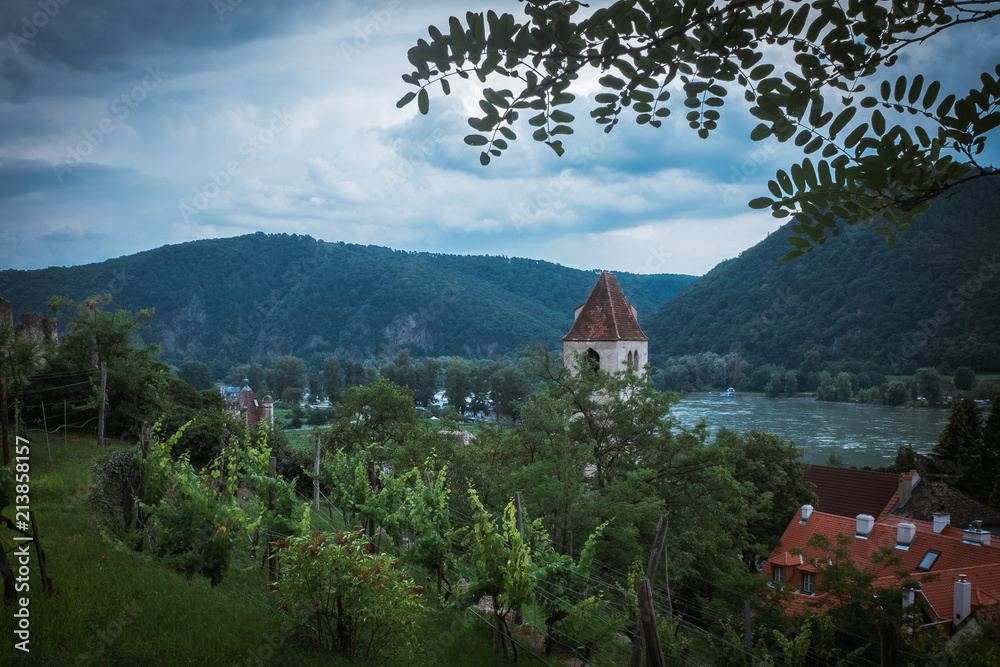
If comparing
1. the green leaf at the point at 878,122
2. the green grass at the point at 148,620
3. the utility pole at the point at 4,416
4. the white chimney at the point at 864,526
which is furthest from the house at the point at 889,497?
the green leaf at the point at 878,122

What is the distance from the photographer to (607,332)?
25.9m

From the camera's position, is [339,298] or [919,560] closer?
[919,560]

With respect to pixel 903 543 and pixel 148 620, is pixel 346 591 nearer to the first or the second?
pixel 148 620

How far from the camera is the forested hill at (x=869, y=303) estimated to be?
53594mm

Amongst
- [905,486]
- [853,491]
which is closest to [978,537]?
[905,486]

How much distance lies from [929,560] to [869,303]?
152 feet

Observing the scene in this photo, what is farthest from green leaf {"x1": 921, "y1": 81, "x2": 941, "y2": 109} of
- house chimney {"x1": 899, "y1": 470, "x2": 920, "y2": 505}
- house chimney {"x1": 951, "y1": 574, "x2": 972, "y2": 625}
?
house chimney {"x1": 899, "y1": 470, "x2": 920, "y2": 505}

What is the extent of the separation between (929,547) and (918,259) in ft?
157

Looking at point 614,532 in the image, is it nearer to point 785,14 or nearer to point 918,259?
point 785,14

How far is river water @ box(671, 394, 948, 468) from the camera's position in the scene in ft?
137

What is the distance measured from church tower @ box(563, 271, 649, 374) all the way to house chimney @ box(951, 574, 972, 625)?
44.1ft

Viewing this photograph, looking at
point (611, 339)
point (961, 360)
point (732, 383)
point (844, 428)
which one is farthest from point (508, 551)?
point (961, 360)

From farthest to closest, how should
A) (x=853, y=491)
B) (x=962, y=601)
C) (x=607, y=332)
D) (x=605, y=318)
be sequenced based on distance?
(x=853, y=491), (x=605, y=318), (x=607, y=332), (x=962, y=601)

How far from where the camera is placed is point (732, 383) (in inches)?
2410
